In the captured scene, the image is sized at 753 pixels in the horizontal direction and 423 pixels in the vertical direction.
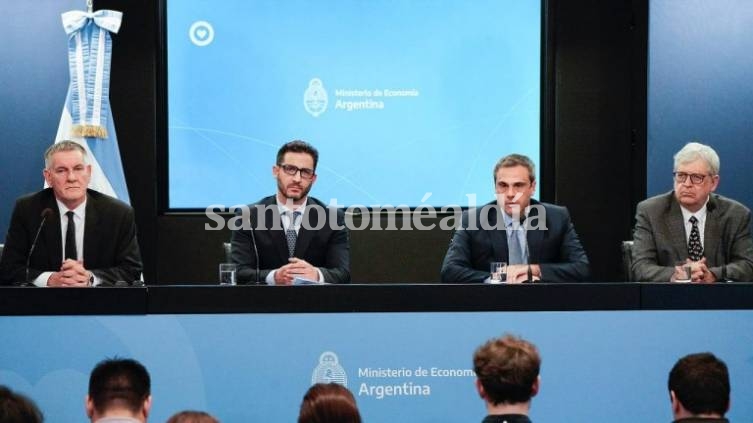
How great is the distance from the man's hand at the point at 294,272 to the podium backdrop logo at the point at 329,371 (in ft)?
2.65

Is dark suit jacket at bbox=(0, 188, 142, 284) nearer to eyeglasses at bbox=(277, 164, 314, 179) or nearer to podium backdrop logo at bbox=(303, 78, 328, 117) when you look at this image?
eyeglasses at bbox=(277, 164, 314, 179)

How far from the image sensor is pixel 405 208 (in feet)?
23.4

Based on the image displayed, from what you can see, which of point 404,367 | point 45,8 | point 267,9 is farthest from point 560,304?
point 45,8

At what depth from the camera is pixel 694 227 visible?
524 cm

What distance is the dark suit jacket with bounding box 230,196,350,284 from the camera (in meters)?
5.20

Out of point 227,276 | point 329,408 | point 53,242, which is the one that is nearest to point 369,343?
point 227,276

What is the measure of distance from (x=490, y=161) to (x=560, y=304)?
3.04m

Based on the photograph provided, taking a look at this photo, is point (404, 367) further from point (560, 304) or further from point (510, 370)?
point (510, 370)

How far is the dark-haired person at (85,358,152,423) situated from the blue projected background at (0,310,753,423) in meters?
1.13

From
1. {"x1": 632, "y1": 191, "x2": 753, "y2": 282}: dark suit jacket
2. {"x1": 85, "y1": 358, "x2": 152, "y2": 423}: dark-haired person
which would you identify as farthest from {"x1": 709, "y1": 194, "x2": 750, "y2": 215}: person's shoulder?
{"x1": 85, "y1": 358, "x2": 152, "y2": 423}: dark-haired person

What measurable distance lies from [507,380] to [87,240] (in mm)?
2791

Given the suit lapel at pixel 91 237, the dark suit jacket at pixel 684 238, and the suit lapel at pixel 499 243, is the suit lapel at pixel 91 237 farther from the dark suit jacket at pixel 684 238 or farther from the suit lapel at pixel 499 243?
the dark suit jacket at pixel 684 238

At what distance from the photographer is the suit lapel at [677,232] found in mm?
5195

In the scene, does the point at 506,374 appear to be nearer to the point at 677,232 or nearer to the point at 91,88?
the point at 677,232
